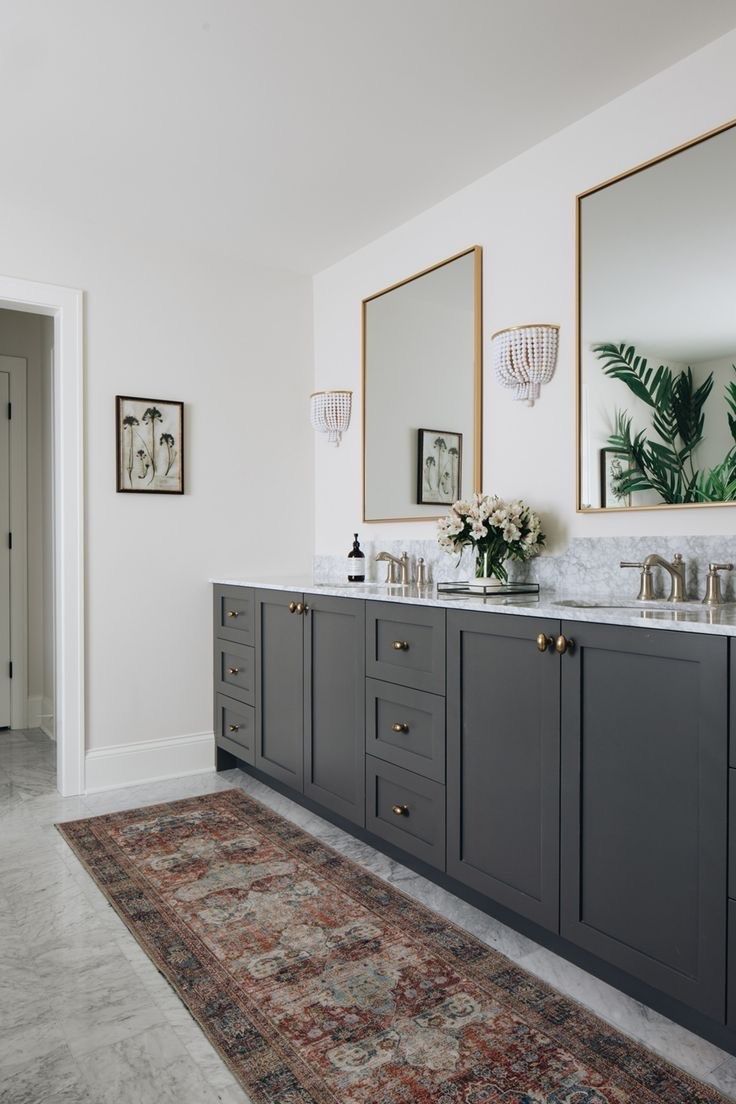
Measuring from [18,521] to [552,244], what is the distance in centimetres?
335

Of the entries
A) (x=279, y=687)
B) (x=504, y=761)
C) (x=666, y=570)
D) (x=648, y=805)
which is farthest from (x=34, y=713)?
(x=648, y=805)

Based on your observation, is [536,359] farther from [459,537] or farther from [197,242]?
[197,242]

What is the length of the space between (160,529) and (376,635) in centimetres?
150

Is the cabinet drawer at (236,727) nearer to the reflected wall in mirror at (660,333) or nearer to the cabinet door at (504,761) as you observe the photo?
the cabinet door at (504,761)

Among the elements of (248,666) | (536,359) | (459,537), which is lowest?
(248,666)

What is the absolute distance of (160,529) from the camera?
3.63m

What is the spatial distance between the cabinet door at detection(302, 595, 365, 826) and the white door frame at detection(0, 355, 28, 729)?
230 cm

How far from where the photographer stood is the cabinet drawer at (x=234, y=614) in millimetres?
3439

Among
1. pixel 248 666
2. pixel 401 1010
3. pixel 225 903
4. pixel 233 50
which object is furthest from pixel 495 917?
pixel 233 50

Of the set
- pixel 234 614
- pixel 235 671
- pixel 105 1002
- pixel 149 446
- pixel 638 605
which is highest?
pixel 149 446

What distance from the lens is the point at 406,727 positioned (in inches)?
96.3

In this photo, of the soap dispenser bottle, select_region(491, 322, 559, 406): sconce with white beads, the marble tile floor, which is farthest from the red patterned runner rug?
select_region(491, 322, 559, 406): sconce with white beads

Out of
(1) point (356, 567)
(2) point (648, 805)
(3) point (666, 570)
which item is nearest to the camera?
(2) point (648, 805)

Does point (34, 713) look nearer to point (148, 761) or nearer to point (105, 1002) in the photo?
point (148, 761)
